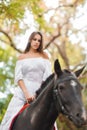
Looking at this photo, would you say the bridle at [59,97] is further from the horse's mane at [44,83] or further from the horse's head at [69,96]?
the horse's mane at [44,83]

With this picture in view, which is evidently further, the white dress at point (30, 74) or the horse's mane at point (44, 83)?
the white dress at point (30, 74)

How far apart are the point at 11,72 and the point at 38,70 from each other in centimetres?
1713

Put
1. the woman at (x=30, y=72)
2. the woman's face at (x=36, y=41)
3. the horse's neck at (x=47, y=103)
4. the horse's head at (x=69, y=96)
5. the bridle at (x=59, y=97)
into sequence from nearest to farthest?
1. the horse's head at (x=69, y=96)
2. the bridle at (x=59, y=97)
3. the horse's neck at (x=47, y=103)
4. the woman at (x=30, y=72)
5. the woman's face at (x=36, y=41)

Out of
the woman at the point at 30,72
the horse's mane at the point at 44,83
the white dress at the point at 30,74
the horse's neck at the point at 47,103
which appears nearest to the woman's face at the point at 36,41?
the woman at the point at 30,72

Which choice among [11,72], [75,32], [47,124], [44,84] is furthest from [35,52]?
[75,32]

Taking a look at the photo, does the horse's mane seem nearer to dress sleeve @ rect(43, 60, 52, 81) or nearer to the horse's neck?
the horse's neck

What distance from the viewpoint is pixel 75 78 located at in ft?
18.8

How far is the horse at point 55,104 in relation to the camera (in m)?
5.45

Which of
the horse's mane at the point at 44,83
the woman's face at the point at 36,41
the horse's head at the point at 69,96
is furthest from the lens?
the woman's face at the point at 36,41

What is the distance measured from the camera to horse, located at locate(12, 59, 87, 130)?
5445 mm

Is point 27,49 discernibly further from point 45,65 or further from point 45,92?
point 45,92

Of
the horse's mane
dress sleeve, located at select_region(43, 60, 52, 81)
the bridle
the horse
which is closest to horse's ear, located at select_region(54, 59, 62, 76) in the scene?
the horse

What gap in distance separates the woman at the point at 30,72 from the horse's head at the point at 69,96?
96cm

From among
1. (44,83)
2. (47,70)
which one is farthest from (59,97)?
(47,70)
